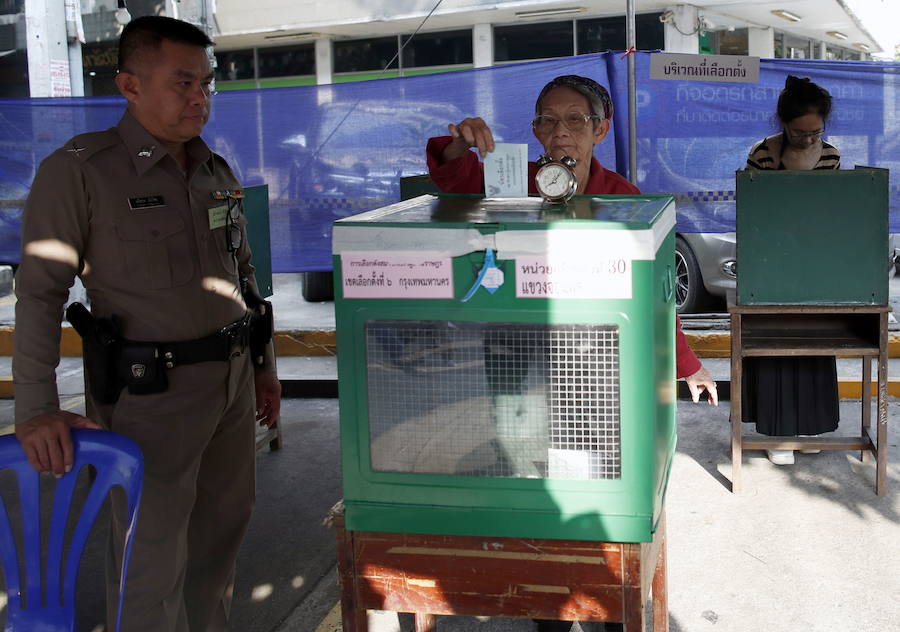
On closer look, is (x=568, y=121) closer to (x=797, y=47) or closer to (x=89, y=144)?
(x=89, y=144)

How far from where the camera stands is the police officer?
99.0 inches

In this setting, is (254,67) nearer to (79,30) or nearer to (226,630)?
(79,30)

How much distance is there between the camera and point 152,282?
2.65 metres

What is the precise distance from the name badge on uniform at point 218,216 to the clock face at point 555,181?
1.08 m

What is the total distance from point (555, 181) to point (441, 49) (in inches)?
664

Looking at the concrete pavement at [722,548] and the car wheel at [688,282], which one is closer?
the concrete pavement at [722,548]

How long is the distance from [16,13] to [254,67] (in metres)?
8.44

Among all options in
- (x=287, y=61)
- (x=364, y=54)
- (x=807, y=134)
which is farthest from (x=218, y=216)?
(x=287, y=61)

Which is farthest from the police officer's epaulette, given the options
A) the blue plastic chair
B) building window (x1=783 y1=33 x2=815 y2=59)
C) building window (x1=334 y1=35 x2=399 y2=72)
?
building window (x1=783 y1=33 x2=815 y2=59)

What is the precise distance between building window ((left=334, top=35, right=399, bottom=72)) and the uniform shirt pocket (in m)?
16.9

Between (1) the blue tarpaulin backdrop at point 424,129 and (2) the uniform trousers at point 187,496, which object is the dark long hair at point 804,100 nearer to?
(1) the blue tarpaulin backdrop at point 424,129

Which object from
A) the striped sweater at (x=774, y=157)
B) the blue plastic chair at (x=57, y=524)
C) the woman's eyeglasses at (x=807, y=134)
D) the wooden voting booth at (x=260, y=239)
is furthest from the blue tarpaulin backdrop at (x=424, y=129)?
the blue plastic chair at (x=57, y=524)

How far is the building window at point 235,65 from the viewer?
20547 mm

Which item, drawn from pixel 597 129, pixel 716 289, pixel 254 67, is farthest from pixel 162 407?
pixel 254 67
